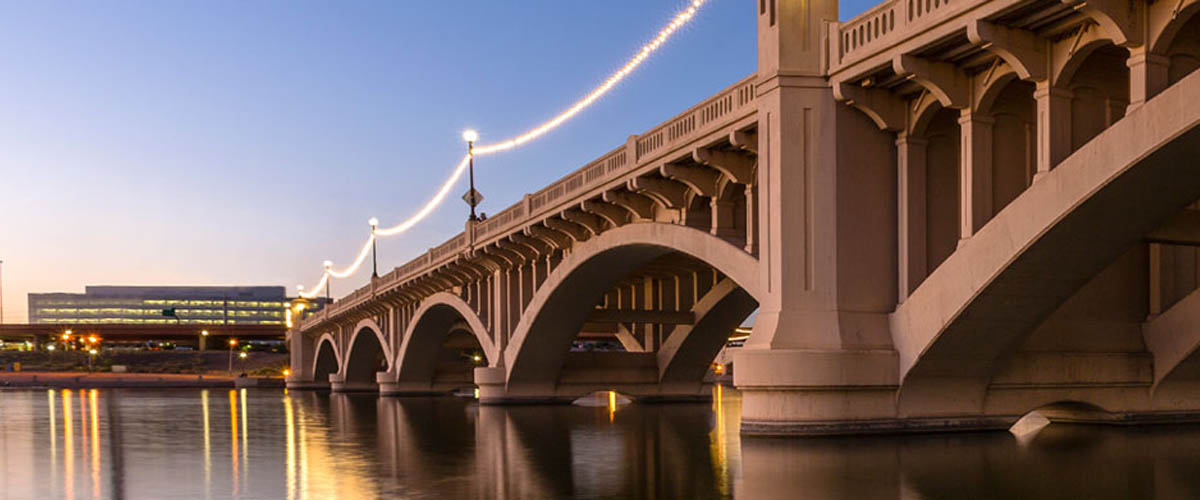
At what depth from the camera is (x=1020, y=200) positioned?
17.6 metres

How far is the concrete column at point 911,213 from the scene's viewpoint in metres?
22.1

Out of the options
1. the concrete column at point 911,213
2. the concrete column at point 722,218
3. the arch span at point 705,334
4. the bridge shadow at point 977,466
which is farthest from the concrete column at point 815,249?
the arch span at point 705,334

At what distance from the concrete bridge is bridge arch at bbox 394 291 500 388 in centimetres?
2853

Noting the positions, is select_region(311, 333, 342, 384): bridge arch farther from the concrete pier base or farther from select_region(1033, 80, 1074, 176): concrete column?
select_region(1033, 80, 1074, 176): concrete column

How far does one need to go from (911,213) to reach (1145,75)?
6.57m

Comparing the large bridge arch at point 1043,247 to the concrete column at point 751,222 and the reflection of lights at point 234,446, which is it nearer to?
the concrete column at point 751,222

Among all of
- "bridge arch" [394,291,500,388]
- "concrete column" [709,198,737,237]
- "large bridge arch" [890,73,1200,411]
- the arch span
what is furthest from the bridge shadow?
"bridge arch" [394,291,500,388]

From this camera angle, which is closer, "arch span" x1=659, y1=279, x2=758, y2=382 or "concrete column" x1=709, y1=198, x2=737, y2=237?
"concrete column" x1=709, y1=198, x2=737, y2=237

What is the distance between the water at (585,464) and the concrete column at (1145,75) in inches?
194

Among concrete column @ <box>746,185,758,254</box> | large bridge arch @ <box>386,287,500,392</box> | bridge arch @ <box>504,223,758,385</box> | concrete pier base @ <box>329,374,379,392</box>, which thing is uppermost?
concrete column @ <box>746,185,758,254</box>

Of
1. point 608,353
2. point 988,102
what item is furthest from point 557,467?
point 608,353

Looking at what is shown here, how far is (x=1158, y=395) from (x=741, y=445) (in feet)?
29.5

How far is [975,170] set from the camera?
19844 mm

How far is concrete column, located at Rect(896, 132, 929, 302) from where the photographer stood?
22.1m
